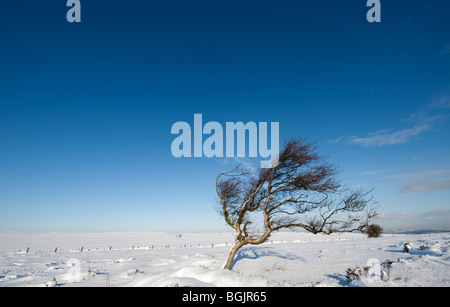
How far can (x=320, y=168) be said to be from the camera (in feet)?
37.8

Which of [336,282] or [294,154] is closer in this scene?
[336,282]
